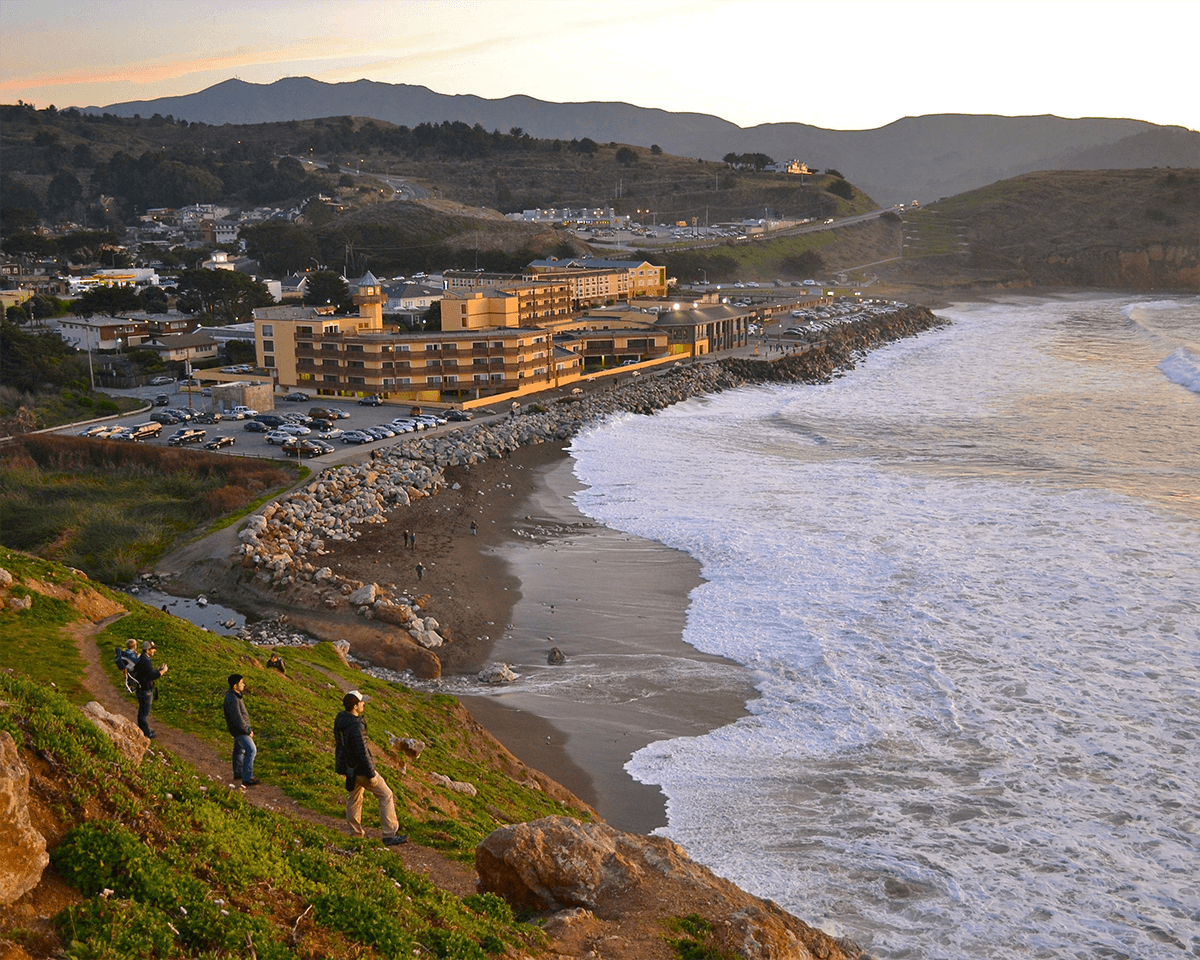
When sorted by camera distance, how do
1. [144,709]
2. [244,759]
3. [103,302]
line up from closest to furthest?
[244,759]
[144,709]
[103,302]

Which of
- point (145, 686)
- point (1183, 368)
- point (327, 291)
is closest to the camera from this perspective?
point (145, 686)

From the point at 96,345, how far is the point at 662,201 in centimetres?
11495

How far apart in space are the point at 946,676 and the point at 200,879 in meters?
15.8

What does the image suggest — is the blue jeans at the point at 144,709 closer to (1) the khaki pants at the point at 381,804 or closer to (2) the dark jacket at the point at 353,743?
(1) the khaki pants at the point at 381,804

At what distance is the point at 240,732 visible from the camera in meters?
9.74

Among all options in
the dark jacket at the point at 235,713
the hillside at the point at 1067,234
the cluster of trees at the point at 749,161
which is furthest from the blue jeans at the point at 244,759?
the cluster of trees at the point at 749,161

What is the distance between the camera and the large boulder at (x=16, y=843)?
18.2ft

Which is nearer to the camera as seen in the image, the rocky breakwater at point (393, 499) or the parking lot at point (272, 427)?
the rocky breakwater at point (393, 499)

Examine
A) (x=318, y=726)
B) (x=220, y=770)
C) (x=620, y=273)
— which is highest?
(x=620, y=273)

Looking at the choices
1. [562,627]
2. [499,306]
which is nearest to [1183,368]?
[499,306]

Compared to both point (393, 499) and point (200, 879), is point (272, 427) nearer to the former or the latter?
point (393, 499)

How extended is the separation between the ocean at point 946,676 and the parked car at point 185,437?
14.6 metres

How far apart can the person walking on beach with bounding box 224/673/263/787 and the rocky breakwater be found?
9793 mm

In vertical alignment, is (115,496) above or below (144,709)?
below
